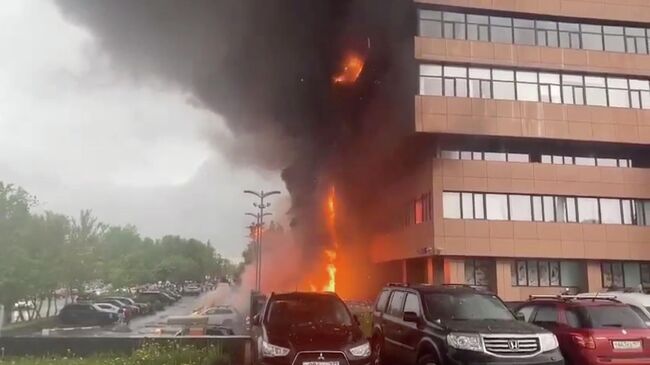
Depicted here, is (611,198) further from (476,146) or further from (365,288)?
(365,288)

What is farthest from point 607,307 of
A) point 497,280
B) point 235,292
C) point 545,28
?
point 235,292

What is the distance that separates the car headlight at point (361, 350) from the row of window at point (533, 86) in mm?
23184

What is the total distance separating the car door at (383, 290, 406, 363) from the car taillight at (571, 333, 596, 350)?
2.63 metres

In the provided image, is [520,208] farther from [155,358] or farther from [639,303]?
[155,358]

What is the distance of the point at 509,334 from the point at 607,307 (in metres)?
2.34

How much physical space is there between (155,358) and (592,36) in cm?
3106

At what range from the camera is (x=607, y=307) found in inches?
348

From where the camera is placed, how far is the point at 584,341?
8312 millimetres

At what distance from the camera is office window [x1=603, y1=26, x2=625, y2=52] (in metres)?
31.9

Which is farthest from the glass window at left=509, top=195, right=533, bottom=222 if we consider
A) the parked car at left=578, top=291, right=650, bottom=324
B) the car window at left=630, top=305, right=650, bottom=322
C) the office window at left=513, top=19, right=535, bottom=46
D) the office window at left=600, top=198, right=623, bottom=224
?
the car window at left=630, top=305, right=650, bottom=322

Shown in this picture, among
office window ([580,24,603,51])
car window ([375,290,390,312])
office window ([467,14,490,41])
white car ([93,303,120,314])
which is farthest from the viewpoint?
office window ([580,24,603,51])

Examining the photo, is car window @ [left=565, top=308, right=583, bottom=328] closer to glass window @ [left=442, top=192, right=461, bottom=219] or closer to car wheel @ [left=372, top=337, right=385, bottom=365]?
car wheel @ [left=372, top=337, right=385, bottom=365]

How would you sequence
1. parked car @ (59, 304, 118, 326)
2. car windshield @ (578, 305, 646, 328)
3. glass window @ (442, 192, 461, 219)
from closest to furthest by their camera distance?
car windshield @ (578, 305, 646, 328)
parked car @ (59, 304, 118, 326)
glass window @ (442, 192, 461, 219)

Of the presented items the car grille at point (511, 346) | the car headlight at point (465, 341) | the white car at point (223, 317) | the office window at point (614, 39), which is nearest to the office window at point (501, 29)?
the office window at point (614, 39)
